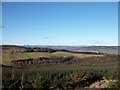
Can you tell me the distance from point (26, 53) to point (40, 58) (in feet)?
5.73

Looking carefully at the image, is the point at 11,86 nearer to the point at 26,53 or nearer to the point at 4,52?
the point at 4,52

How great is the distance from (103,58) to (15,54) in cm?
1284

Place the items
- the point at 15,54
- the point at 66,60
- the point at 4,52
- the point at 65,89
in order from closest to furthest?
the point at 65,89 < the point at 4,52 < the point at 15,54 < the point at 66,60

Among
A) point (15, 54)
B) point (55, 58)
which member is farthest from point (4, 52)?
point (55, 58)

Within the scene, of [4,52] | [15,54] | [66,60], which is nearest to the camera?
[4,52]

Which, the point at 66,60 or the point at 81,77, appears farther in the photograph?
the point at 66,60

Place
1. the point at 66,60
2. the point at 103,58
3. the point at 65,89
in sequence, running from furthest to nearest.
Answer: the point at 103,58 < the point at 66,60 < the point at 65,89

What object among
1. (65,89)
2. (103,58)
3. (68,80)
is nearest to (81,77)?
(68,80)

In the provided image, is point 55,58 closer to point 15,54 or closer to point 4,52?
point 15,54

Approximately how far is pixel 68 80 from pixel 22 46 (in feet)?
65.8

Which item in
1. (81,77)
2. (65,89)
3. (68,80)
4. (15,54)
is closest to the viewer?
(65,89)

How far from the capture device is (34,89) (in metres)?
12.2

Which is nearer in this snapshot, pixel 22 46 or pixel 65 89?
pixel 65 89

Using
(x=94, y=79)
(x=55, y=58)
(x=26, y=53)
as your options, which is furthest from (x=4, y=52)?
(x=94, y=79)
